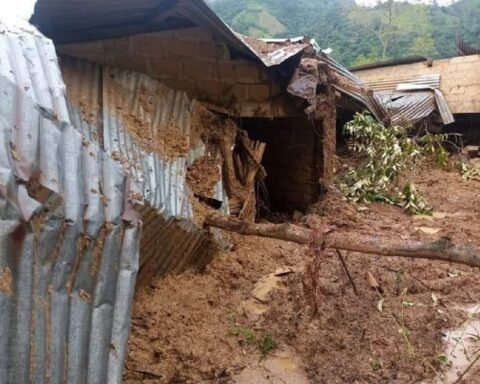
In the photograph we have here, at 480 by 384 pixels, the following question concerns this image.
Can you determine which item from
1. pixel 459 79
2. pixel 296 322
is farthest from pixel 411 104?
pixel 296 322

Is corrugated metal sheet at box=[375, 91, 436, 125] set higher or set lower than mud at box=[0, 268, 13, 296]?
higher

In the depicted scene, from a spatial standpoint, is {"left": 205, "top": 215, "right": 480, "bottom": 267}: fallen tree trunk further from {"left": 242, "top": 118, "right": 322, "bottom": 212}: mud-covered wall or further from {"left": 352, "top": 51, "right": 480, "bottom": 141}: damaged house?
{"left": 352, "top": 51, "right": 480, "bottom": 141}: damaged house

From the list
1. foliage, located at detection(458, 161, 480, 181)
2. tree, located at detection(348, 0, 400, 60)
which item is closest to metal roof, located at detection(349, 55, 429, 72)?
foliage, located at detection(458, 161, 480, 181)

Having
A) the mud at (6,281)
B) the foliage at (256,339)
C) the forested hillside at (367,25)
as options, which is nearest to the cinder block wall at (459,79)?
the forested hillside at (367,25)

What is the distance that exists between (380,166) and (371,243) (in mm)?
4874

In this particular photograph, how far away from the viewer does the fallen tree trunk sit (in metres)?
2.71

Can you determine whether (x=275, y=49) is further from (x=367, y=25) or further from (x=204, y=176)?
(x=367, y=25)

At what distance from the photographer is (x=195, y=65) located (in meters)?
4.84

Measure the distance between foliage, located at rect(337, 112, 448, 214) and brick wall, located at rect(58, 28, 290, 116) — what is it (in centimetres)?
245

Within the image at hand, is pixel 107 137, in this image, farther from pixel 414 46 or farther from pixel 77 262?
pixel 414 46

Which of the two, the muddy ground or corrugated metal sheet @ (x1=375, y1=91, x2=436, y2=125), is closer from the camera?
the muddy ground

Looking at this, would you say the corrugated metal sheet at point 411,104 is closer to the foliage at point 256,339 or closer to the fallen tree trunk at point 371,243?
the fallen tree trunk at point 371,243

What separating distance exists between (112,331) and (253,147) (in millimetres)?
4045

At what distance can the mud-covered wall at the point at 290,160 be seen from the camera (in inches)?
265
